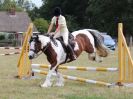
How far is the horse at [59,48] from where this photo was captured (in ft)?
40.8

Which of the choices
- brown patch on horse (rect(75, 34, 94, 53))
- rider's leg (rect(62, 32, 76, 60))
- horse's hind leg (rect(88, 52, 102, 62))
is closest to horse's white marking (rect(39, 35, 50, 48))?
rider's leg (rect(62, 32, 76, 60))

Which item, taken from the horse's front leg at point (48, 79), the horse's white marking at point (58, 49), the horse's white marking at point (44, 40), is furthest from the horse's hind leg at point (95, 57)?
the horse's white marking at point (44, 40)

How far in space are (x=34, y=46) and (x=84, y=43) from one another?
80.9 inches

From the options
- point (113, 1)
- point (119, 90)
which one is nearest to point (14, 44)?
point (113, 1)

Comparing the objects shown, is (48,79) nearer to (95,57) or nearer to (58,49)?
(58,49)

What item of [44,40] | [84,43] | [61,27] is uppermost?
[61,27]

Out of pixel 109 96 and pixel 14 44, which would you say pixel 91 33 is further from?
pixel 14 44

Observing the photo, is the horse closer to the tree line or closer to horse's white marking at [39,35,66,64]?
horse's white marking at [39,35,66,64]

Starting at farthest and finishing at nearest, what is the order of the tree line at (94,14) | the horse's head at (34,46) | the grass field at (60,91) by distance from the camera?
the tree line at (94,14)
the horse's head at (34,46)
the grass field at (60,91)

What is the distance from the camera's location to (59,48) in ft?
42.1

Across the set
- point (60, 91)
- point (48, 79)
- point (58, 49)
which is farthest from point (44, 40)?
point (60, 91)

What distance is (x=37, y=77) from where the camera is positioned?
15.0 meters

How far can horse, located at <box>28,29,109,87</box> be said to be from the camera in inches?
489

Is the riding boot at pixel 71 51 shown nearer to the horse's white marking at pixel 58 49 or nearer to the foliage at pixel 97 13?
the horse's white marking at pixel 58 49
